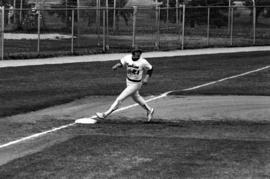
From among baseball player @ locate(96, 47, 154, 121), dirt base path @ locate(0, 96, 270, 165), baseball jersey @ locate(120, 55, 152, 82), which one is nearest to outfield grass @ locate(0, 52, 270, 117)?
dirt base path @ locate(0, 96, 270, 165)

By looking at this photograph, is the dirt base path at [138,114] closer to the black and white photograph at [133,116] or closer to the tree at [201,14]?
the black and white photograph at [133,116]

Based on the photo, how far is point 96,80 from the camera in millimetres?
22953

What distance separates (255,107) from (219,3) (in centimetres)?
3862

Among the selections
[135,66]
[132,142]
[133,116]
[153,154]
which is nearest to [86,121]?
[133,116]

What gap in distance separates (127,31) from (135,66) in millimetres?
37174

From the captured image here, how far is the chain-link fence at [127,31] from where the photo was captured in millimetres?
39031

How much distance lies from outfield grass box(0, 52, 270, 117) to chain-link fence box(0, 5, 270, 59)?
7161 millimetres

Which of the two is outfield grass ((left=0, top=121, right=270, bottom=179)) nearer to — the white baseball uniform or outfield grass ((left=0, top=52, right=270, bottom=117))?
the white baseball uniform

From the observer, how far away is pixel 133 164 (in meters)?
9.66

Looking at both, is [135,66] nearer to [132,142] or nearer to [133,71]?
[133,71]

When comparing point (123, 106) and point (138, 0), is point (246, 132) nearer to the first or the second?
point (123, 106)

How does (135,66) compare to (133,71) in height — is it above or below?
above

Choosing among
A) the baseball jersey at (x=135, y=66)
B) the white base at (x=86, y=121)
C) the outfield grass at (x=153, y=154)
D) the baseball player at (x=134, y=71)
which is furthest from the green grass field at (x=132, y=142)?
the baseball jersey at (x=135, y=66)

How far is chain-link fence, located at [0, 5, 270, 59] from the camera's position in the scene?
128 feet
